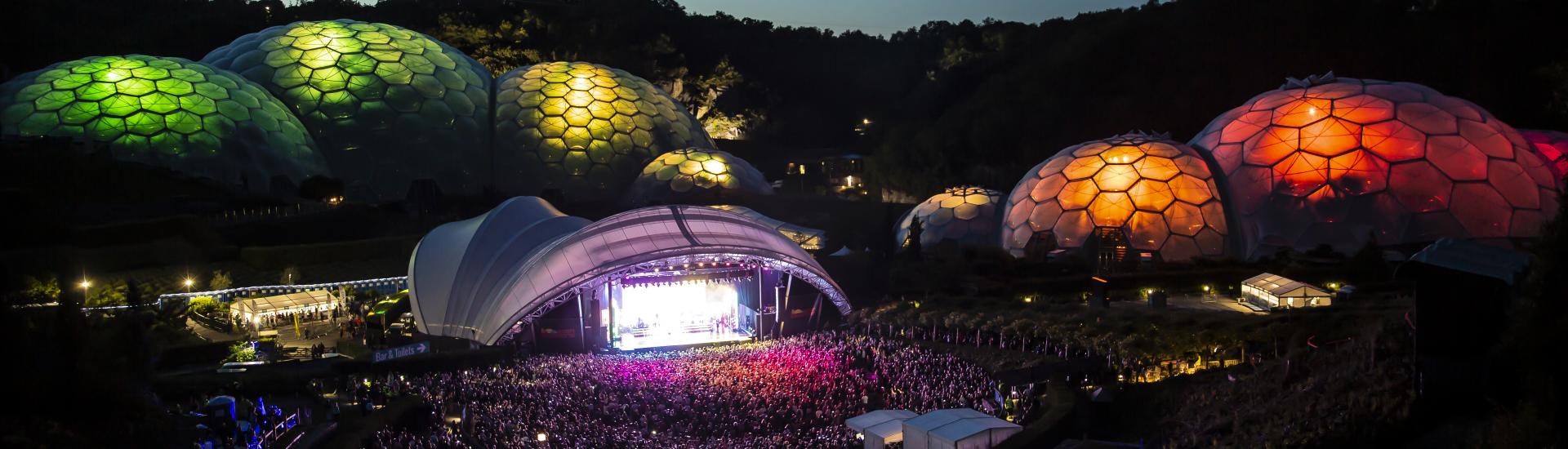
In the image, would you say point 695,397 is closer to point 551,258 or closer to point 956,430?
point 956,430

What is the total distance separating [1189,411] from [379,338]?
14.9 metres

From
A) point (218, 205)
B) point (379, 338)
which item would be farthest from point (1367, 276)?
point (218, 205)

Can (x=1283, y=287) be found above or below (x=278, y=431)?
above

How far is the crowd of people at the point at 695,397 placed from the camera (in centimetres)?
1480

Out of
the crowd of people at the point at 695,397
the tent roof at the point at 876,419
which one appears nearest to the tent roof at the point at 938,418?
the tent roof at the point at 876,419

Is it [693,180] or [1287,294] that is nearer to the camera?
[1287,294]

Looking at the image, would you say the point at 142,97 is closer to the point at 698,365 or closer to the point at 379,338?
the point at 379,338

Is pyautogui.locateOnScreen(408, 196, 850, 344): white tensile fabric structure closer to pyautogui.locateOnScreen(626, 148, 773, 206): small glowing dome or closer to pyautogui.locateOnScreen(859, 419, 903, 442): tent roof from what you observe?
pyautogui.locateOnScreen(859, 419, 903, 442): tent roof

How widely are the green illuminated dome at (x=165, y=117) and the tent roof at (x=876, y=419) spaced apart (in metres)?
24.3

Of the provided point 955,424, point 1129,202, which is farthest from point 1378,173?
point 955,424

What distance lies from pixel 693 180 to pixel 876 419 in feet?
75.0

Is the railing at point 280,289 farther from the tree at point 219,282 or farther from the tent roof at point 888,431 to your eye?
the tent roof at point 888,431

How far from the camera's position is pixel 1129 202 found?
29.1 metres

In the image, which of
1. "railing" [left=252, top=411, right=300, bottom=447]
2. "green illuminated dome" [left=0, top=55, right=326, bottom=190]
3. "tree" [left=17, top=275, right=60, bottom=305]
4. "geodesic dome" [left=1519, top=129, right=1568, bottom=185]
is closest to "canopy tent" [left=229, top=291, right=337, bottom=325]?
"tree" [left=17, top=275, right=60, bottom=305]
